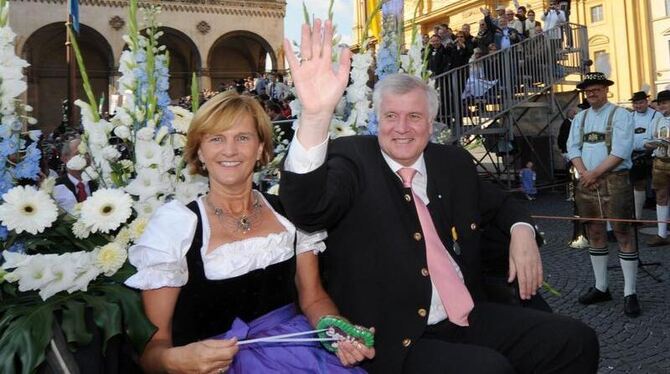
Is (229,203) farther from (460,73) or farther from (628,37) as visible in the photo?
(628,37)

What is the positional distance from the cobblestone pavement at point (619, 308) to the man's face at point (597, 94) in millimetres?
1963

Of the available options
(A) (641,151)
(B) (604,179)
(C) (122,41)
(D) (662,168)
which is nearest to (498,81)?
(A) (641,151)

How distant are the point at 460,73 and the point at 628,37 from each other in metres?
36.5

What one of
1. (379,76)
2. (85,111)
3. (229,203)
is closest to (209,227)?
(229,203)

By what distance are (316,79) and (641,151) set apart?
339 inches

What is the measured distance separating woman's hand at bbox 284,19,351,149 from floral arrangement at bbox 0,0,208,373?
2.56 ft

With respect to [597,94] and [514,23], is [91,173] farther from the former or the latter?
[514,23]

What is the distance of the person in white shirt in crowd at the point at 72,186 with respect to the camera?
8.04 ft

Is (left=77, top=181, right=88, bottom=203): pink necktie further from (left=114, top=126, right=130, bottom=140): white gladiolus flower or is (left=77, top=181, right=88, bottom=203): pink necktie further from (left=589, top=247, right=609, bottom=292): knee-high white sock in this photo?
(left=589, top=247, right=609, bottom=292): knee-high white sock

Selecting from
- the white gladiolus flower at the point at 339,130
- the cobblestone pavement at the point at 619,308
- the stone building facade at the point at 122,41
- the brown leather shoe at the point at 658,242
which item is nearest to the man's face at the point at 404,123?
the white gladiolus flower at the point at 339,130

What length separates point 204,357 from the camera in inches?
73.7

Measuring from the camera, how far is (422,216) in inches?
101

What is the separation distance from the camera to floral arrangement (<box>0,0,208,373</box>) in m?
1.85

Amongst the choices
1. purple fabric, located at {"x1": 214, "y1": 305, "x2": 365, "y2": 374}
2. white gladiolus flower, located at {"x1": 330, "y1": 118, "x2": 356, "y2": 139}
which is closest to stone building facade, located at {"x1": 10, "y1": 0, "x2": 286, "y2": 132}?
white gladiolus flower, located at {"x1": 330, "y1": 118, "x2": 356, "y2": 139}
